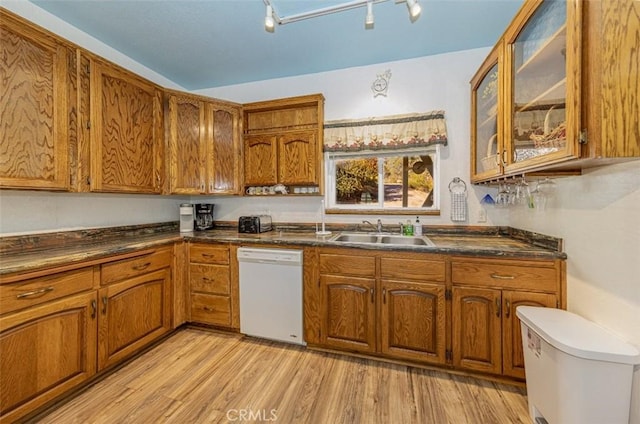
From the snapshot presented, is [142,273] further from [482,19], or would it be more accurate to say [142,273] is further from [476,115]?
[482,19]

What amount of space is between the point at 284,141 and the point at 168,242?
144 centimetres

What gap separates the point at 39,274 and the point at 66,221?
29.8 inches

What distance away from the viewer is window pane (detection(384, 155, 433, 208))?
98.3 inches

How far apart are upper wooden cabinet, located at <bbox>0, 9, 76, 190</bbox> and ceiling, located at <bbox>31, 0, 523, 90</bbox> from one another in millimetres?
495

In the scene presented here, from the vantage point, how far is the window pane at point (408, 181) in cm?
250

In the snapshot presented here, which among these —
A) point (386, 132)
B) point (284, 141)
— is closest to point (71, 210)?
point (284, 141)

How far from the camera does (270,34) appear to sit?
2098 mm

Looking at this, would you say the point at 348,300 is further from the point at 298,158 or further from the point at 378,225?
the point at 298,158

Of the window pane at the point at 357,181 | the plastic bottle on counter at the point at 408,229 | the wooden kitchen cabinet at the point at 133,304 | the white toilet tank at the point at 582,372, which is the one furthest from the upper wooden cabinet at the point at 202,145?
the white toilet tank at the point at 582,372

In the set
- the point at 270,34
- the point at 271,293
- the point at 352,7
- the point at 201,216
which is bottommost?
the point at 271,293

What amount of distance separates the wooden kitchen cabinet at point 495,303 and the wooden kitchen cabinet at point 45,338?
243 centimetres

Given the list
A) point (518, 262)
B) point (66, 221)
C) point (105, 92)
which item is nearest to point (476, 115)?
point (518, 262)

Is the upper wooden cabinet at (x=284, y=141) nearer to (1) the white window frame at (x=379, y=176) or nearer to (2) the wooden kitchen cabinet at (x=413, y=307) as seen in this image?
(1) the white window frame at (x=379, y=176)

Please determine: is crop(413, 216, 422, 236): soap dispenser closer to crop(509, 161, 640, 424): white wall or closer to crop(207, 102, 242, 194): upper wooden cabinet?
crop(509, 161, 640, 424): white wall
